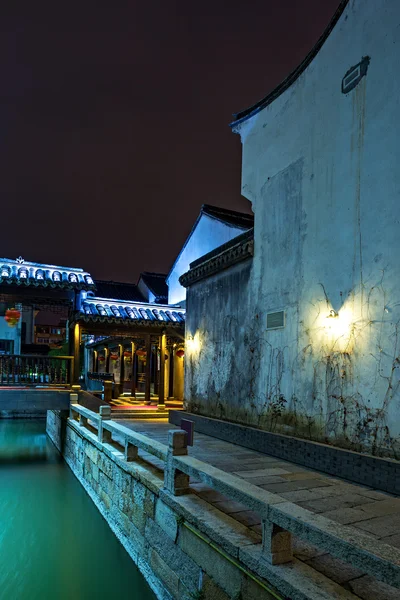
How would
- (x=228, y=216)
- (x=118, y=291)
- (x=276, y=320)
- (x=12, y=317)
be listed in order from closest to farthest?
(x=276, y=320)
(x=12, y=317)
(x=228, y=216)
(x=118, y=291)

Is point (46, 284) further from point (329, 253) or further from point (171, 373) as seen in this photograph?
point (329, 253)

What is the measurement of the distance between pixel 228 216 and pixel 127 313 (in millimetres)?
5473

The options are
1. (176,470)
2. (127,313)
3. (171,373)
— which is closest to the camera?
(176,470)

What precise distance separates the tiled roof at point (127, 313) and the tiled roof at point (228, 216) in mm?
4043

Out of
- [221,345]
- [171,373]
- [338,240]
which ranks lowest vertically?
[171,373]

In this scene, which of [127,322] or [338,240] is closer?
[338,240]

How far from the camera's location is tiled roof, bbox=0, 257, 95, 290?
1401 centimetres

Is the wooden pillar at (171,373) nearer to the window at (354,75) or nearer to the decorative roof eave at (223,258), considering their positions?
the decorative roof eave at (223,258)

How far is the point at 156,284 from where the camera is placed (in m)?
26.7

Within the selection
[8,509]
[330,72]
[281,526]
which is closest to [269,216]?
[330,72]

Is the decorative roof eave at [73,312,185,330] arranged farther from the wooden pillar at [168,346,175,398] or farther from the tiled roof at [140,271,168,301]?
the tiled roof at [140,271,168,301]

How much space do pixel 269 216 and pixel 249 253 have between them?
1.00m

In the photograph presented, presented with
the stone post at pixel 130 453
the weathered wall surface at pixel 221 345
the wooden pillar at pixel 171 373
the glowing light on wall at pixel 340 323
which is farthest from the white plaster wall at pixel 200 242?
the stone post at pixel 130 453

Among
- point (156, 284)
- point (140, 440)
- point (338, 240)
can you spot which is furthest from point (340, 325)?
point (156, 284)
